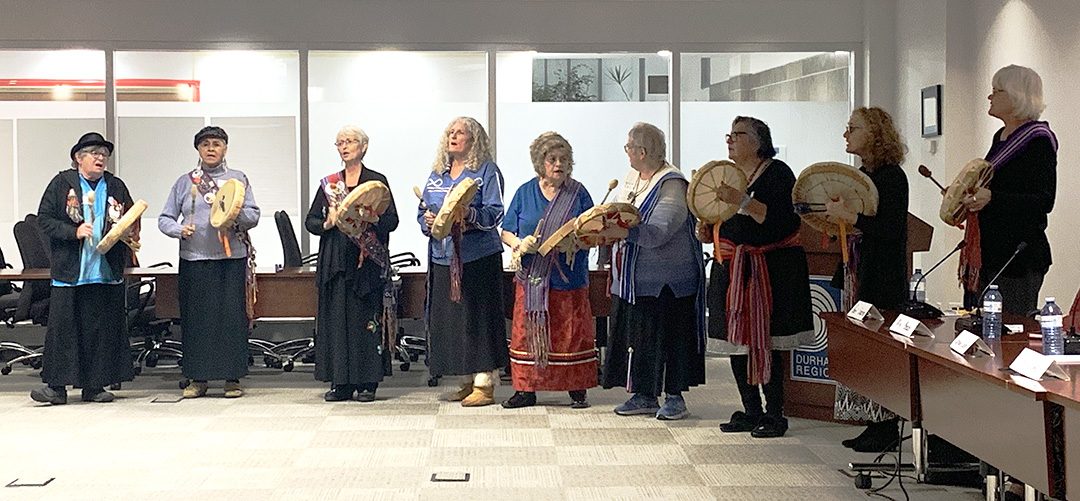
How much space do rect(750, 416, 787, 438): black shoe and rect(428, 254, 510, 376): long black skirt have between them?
1.54 metres

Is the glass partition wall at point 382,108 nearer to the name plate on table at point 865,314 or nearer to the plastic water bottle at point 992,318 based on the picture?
the name plate on table at point 865,314

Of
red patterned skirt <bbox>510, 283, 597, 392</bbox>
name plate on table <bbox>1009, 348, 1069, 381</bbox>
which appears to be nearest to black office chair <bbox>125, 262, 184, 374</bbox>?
red patterned skirt <bbox>510, 283, 597, 392</bbox>

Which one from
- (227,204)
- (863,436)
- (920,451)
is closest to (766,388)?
(863,436)

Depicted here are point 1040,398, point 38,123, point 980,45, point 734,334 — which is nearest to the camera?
point 1040,398

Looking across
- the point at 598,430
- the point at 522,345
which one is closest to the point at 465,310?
the point at 522,345

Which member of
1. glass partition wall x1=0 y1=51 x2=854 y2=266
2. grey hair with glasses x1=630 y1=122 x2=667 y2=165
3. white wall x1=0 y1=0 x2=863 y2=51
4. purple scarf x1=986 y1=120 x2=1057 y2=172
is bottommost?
purple scarf x1=986 y1=120 x2=1057 y2=172

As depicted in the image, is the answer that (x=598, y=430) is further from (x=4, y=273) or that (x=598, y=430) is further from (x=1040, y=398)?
(x=4, y=273)

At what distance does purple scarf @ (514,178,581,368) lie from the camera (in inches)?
251

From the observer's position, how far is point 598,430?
5941mm

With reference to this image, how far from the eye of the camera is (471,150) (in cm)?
657

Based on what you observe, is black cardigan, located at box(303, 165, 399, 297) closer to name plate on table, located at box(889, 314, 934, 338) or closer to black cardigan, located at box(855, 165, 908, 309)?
black cardigan, located at box(855, 165, 908, 309)

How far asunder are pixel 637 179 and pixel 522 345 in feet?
3.26

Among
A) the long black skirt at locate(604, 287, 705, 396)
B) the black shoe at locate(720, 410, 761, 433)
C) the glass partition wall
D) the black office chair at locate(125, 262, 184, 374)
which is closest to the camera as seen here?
the black shoe at locate(720, 410, 761, 433)

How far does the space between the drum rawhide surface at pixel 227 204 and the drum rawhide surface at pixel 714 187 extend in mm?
2412
